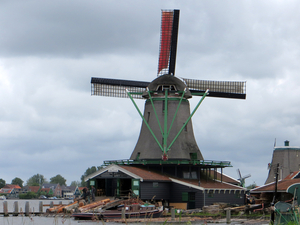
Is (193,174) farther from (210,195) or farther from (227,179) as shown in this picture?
(227,179)

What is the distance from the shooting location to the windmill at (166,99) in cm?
4409

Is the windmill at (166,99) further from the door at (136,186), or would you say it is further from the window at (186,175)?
the door at (136,186)

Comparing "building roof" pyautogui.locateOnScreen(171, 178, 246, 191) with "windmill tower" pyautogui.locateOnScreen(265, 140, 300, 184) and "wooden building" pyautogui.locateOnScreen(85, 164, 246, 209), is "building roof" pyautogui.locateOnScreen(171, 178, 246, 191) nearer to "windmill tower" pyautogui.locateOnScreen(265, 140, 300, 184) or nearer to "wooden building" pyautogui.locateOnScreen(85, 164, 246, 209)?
"wooden building" pyautogui.locateOnScreen(85, 164, 246, 209)

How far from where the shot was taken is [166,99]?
A: 44.5 m

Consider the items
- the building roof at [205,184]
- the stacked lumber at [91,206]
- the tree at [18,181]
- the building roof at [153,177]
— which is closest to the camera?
the stacked lumber at [91,206]

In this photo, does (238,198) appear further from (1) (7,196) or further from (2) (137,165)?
(1) (7,196)

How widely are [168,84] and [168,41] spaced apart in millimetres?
4483

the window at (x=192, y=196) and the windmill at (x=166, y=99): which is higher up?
the windmill at (x=166, y=99)

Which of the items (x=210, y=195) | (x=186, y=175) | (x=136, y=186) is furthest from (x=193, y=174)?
(x=136, y=186)

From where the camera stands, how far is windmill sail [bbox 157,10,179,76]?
4641cm

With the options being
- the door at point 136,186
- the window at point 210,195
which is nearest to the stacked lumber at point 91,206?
the door at point 136,186

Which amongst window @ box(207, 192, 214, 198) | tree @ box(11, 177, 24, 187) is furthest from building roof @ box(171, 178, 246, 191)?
tree @ box(11, 177, 24, 187)

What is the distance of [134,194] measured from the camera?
126 ft

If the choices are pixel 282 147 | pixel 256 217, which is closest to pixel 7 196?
pixel 282 147
